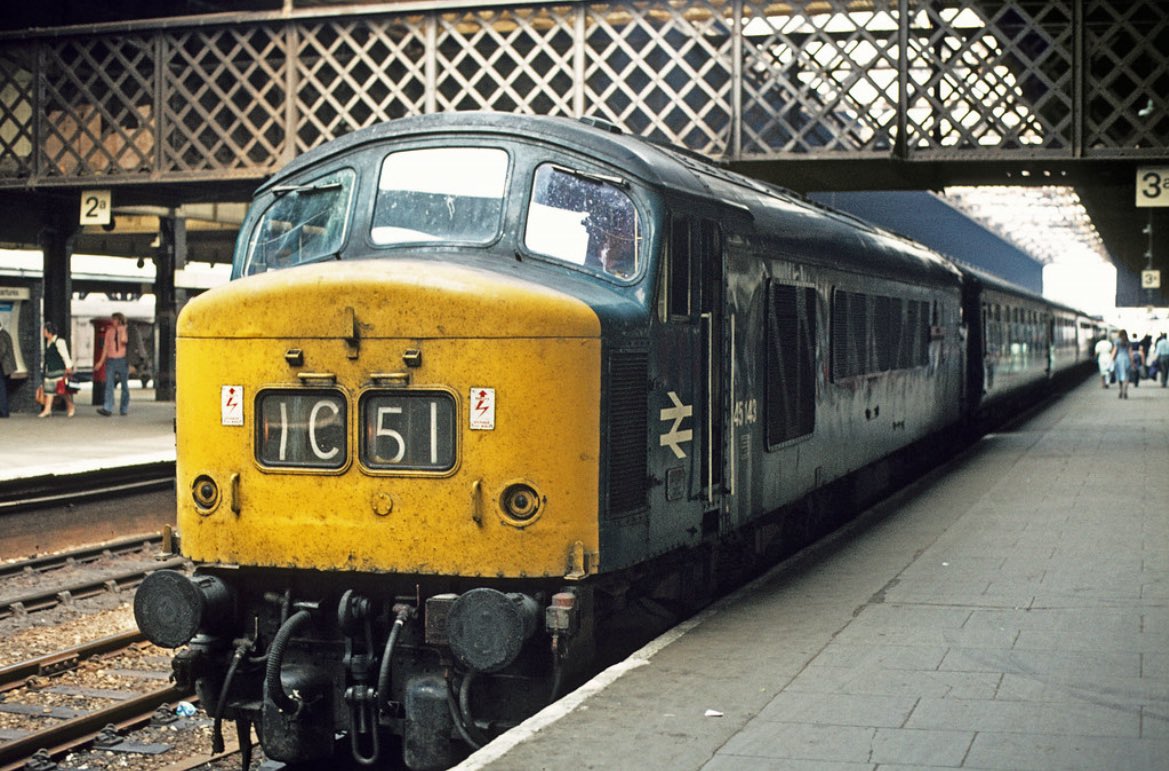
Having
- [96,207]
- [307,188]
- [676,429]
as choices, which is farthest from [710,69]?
[676,429]

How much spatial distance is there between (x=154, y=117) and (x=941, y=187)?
10.2 meters

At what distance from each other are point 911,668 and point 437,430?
7.86ft

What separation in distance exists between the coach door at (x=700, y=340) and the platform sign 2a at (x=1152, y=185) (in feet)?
34.7

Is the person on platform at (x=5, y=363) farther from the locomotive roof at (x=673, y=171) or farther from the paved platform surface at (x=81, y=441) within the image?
the locomotive roof at (x=673, y=171)

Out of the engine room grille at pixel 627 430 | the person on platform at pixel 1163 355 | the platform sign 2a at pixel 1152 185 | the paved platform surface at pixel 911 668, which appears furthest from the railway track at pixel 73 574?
the person on platform at pixel 1163 355

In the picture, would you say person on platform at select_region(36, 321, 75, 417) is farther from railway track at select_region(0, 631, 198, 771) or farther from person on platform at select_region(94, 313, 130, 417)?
railway track at select_region(0, 631, 198, 771)

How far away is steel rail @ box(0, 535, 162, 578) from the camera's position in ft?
42.8

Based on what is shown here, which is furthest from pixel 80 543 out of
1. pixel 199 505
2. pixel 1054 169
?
pixel 1054 169

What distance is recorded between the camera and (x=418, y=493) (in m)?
6.77

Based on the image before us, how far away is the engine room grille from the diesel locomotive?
0.02 m

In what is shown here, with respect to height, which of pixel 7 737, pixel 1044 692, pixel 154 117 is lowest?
pixel 7 737

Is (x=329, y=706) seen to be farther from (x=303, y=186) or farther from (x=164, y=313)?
(x=164, y=313)

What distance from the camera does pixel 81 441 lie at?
2095 centimetres

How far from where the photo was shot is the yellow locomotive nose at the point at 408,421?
6676 millimetres
